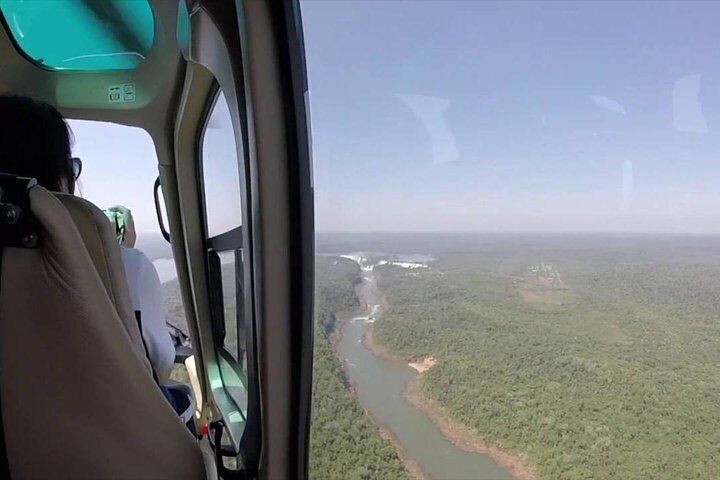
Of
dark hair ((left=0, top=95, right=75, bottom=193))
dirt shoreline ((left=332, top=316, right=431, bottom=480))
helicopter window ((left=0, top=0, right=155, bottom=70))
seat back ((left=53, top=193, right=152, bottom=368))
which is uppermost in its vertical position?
helicopter window ((left=0, top=0, right=155, bottom=70))

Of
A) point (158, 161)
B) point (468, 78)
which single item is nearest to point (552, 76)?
point (468, 78)

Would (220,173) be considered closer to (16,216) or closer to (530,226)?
(16,216)

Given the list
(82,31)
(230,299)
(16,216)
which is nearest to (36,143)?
(16,216)

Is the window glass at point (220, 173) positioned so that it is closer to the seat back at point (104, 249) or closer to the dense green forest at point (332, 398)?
the dense green forest at point (332, 398)

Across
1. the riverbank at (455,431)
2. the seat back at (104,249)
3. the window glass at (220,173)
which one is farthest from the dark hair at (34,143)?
the riverbank at (455,431)

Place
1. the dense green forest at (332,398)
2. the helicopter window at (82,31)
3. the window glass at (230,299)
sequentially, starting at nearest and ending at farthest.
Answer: the dense green forest at (332,398), the helicopter window at (82,31), the window glass at (230,299)

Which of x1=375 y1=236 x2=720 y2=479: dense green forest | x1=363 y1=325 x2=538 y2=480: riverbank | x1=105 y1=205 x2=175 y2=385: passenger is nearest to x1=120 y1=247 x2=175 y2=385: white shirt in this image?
x1=105 y1=205 x2=175 y2=385: passenger

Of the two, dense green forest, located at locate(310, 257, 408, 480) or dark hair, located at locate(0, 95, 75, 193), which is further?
dense green forest, located at locate(310, 257, 408, 480)

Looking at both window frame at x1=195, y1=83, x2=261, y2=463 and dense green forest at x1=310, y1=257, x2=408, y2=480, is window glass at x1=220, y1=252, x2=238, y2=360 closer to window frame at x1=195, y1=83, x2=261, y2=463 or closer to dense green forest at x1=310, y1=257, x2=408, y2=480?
window frame at x1=195, y1=83, x2=261, y2=463
